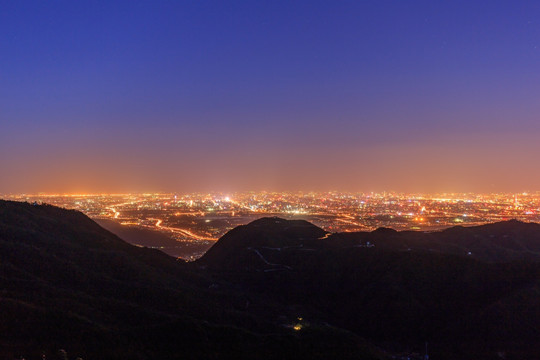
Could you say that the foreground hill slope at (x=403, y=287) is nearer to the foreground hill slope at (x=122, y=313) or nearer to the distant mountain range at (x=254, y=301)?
the distant mountain range at (x=254, y=301)

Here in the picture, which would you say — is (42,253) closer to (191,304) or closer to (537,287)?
(191,304)

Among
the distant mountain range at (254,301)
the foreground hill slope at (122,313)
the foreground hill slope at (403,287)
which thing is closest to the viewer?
the foreground hill slope at (122,313)

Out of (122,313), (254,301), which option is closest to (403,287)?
(254,301)

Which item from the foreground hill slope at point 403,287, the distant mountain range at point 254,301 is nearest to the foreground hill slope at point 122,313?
the distant mountain range at point 254,301

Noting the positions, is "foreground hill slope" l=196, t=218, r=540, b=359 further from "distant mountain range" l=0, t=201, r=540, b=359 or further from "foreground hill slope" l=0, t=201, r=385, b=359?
"foreground hill slope" l=0, t=201, r=385, b=359

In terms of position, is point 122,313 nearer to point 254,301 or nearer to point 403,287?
point 254,301

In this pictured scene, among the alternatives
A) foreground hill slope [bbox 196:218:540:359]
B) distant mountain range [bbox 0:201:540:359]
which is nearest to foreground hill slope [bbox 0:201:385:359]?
distant mountain range [bbox 0:201:540:359]
